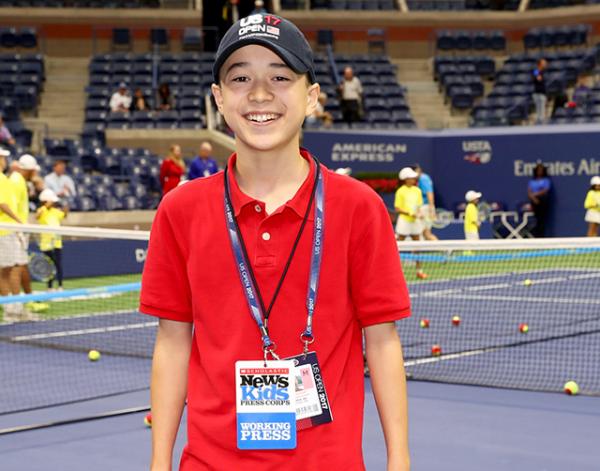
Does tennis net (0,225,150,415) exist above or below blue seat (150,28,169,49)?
below

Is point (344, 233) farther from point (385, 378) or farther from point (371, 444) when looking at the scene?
point (371, 444)

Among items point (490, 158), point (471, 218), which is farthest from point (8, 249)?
point (490, 158)

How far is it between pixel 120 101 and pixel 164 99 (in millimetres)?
1430

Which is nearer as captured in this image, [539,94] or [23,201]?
[23,201]

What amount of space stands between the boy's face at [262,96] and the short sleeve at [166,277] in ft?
0.97

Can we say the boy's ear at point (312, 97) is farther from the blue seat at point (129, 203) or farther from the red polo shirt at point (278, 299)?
the blue seat at point (129, 203)

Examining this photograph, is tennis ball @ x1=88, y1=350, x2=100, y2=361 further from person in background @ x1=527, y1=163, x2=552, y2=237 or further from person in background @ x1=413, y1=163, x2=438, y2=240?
person in background @ x1=527, y1=163, x2=552, y2=237

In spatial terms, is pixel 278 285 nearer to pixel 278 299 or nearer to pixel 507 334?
pixel 278 299

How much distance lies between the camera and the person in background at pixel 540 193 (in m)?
25.9

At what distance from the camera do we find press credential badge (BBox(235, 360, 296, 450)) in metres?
2.62

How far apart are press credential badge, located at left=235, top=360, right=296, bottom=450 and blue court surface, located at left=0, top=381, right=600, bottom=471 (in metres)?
4.16

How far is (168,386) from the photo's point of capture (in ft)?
9.10

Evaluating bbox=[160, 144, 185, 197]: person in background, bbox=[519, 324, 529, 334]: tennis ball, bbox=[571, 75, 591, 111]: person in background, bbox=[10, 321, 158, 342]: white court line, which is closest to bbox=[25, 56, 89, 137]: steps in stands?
bbox=[160, 144, 185, 197]: person in background

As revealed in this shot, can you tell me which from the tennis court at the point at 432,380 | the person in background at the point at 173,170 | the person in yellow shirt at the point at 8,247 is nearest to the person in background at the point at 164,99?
the person in background at the point at 173,170
